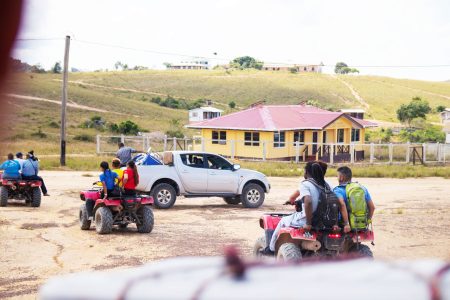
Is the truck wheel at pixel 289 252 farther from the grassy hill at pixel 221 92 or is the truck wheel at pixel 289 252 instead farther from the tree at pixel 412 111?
the tree at pixel 412 111

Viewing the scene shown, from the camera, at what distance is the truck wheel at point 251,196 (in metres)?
18.8

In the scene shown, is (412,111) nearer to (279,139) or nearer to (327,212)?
(279,139)

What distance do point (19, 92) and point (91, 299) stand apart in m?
0.52

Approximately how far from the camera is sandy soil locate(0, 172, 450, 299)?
10285mm

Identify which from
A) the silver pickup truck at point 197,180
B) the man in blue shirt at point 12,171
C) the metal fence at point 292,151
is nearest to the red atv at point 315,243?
the silver pickup truck at point 197,180

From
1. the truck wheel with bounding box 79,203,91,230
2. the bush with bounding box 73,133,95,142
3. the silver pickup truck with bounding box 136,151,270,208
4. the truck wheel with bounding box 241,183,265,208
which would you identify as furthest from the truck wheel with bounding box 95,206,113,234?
the bush with bounding box 73,133,95,142

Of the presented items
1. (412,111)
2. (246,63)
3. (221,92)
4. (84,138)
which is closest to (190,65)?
(246,63)

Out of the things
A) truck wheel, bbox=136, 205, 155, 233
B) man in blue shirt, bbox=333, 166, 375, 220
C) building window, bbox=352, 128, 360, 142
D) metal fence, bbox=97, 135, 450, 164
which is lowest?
truck wheel, bbox=136, 205, 155, 233

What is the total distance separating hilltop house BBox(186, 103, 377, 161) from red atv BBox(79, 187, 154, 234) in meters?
25.7

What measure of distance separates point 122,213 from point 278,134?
92.6ft

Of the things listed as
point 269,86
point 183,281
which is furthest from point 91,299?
point 269,86

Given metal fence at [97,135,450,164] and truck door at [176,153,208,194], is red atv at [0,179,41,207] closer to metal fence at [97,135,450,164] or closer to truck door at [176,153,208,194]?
truck door at [176,153,208,194]

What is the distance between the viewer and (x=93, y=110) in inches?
2739

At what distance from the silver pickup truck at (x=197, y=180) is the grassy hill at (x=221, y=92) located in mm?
39513
